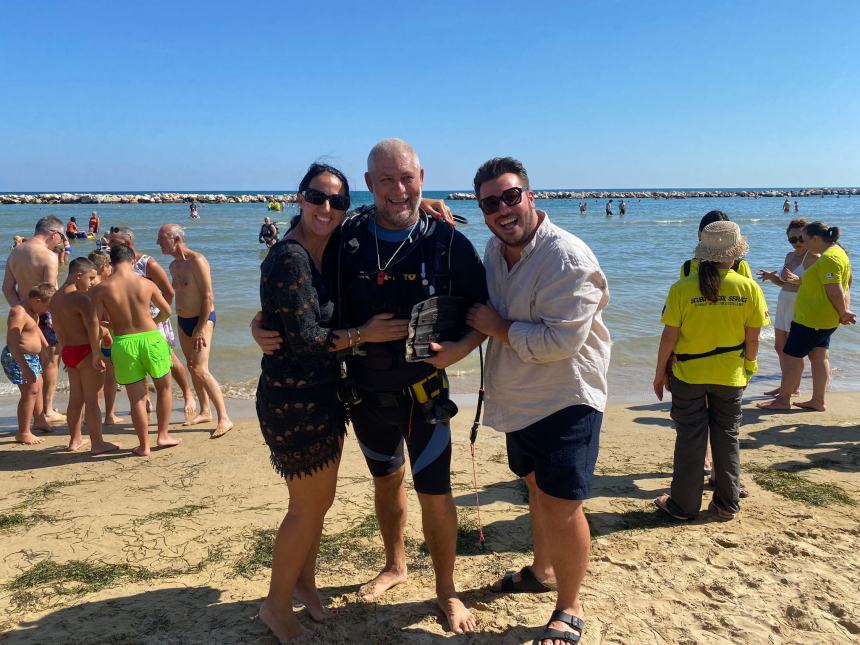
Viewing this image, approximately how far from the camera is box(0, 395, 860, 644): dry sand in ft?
9.29

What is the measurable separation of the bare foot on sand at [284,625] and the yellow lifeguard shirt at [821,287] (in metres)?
5.66

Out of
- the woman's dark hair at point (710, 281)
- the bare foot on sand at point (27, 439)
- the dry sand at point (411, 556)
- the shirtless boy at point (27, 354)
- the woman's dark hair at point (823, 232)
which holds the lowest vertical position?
the bare foot on sand at point (27, 439)

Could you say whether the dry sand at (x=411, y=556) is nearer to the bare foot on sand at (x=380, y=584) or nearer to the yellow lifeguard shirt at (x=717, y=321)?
the bare foot on sand at (x=380, y=584)

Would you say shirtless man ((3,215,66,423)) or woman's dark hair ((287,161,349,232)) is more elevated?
woman's dark hair ((287,161,349,232))

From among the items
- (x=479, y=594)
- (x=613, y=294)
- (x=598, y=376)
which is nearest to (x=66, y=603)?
(x=479, y=594)

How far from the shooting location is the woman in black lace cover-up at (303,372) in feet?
7.96

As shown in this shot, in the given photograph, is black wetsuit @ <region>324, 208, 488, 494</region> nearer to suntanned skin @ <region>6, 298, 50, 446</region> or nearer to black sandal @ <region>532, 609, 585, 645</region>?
black sandal @ <region>532, 609, 585, 645</region>

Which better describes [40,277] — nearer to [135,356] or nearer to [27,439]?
[27,439]

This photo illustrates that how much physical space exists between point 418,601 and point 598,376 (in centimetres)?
149

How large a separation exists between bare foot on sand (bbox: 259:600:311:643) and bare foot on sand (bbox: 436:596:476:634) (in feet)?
2.15

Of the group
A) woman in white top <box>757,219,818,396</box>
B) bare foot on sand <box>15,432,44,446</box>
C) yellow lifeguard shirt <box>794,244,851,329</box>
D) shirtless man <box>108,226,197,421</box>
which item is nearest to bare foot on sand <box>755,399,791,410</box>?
woman in white top <box>757,219,818,396</box>

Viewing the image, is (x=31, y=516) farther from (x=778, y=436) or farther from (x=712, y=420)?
(x=778, y=436)

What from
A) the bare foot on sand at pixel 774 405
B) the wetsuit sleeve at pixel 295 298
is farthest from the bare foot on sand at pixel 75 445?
the bare foot on sand at pixel 774 405

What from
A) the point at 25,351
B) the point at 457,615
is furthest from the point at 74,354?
the point at 457,615
